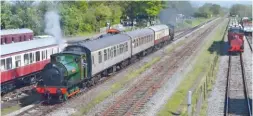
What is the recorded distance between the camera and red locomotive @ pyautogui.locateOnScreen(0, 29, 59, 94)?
20941 millimetres

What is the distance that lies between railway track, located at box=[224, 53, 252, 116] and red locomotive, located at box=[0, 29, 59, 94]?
1096 centimetres

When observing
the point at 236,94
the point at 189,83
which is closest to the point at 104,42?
the point at 189,83

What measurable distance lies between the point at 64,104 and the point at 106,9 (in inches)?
2057

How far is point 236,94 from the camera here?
21406mm

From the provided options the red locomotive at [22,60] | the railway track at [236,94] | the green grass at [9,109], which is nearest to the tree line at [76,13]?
the red locomotive at [22,60]

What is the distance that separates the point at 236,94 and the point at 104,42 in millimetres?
8385

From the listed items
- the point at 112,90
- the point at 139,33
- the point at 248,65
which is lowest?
the point at 112,90

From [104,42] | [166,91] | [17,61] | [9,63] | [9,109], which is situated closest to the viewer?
[9,109]

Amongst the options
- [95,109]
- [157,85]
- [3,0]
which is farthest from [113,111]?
[3,0]

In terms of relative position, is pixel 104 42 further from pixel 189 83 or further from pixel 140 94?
pixel 189 83

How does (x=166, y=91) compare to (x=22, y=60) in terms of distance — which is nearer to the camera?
(x=166, y=91)

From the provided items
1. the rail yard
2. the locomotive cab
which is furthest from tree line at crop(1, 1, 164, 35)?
the locomotive cab

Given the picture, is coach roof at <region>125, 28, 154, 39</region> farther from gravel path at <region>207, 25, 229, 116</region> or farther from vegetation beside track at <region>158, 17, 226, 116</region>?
gravel path at <region>207, 25, 229, 116</region>

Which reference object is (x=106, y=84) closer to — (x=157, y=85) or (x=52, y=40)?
(x=157, y=85)
